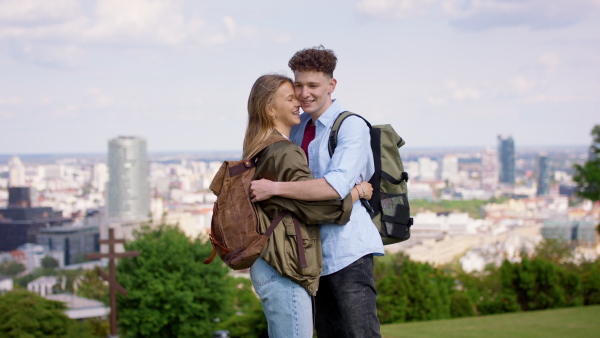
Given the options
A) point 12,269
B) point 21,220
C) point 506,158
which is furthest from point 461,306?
point 506,158

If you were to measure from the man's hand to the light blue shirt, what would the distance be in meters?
0.17

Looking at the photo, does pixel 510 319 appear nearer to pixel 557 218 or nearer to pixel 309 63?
pixel 309 63

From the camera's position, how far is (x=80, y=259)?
55.3m

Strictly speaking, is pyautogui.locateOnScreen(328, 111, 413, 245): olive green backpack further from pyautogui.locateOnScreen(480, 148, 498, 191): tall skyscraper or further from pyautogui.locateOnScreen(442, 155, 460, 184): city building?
pyautogui.locateOnScreen(442, 155, 460, 184): city building

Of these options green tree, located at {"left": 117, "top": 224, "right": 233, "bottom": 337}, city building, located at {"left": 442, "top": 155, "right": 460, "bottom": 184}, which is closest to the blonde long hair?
green tree, located at {"left": 117, "top": 224, "right": 233, "bottom": 337}

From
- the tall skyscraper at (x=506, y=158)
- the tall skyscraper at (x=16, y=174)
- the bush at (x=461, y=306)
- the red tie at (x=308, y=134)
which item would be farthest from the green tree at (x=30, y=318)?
the tall skyscraper at (x=506, y=158)

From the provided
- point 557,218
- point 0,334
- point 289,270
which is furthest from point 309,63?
point 557,218

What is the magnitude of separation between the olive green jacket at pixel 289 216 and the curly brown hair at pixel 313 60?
292 millimetres

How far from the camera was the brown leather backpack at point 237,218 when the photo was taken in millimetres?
2076

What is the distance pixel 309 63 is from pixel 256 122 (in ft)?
0.87

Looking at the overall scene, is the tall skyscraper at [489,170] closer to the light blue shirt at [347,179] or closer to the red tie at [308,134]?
the red tie at [308,134]

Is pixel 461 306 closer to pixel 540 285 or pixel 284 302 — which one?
pixel 540 285

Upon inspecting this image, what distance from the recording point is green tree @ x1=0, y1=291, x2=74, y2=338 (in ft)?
26.7

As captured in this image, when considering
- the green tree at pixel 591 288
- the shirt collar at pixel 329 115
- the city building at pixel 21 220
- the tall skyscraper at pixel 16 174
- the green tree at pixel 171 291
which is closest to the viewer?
the shirt collar at pixel 329 115
